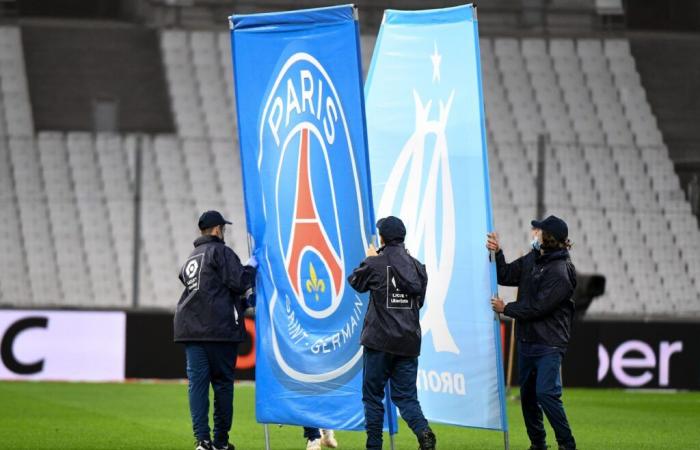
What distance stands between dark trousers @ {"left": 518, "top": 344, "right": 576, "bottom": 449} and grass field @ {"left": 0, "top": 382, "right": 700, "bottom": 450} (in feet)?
4.86

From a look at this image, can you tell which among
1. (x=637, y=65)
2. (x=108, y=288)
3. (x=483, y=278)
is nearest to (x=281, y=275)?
(x=483, y=278)

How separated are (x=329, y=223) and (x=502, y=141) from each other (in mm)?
18922

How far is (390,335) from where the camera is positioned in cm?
998

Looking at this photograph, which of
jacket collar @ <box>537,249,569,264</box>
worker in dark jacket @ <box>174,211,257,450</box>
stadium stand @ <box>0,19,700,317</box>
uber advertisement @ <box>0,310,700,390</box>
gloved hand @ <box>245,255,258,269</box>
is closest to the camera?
worker in dark jacket @ <box>174,211,257,450</box>

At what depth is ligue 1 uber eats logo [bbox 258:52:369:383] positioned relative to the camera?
1033cm

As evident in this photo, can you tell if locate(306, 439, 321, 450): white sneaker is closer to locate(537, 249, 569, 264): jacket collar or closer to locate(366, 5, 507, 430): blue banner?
locate(366, 5, 507, 430): blue banner

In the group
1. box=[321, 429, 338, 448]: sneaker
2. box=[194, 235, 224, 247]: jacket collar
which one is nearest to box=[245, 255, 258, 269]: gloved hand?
box=[194, 235, 224, 247]: jacket collar

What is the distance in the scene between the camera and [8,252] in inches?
974

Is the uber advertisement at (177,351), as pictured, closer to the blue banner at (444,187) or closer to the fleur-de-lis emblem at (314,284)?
the blue banner at (444,187)

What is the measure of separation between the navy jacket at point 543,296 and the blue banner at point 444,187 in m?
0.30

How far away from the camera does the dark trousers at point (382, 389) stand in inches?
395

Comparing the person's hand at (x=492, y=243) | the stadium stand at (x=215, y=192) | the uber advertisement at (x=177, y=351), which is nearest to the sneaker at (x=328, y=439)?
the person's hand at (x=492, y=243)

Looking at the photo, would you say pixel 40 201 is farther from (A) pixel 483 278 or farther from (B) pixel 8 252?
(A) pixel 483 278

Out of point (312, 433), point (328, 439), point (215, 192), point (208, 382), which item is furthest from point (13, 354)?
point (208, 382)
